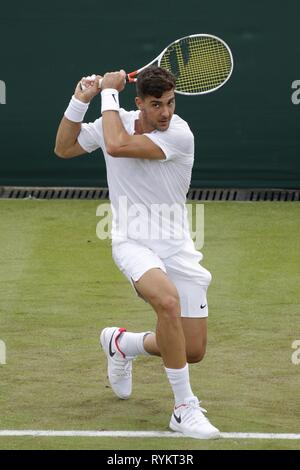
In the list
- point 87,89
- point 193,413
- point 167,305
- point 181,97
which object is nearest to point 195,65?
point 87,89

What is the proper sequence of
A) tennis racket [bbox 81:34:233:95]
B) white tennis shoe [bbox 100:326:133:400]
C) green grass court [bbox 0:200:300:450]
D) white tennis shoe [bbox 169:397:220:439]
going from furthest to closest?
tennis racket [bbox 81:34:233:95], white tennis shoe [bbox 100:326:133:400], green grass court [bbox 0:200:300:450], white tennis shoe [bbox 169:397:220:439]

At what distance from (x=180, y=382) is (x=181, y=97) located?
669 centimetres

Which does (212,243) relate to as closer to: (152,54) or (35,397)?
(152,54)

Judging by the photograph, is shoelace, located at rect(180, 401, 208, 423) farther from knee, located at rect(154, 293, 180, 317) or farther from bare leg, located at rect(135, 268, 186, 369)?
knee, located at rect(154, 293, 180, 317)

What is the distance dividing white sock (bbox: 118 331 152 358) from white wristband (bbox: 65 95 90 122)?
1.29 metres

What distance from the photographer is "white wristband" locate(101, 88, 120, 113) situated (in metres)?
Answer: 6.97

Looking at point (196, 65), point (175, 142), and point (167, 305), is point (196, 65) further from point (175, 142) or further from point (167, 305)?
point (167, 305)

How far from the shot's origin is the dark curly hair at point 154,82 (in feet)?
22.5

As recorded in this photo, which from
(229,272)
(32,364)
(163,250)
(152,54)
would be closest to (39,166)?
(152,54)

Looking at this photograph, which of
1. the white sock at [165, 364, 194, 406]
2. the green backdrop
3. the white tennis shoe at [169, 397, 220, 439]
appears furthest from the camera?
the green backdrop

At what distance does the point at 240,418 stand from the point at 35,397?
1222mm

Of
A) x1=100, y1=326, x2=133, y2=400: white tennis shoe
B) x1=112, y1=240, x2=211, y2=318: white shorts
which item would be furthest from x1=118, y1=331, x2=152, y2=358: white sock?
x1=112, y1=240, x2=211, y2=318: white shorts

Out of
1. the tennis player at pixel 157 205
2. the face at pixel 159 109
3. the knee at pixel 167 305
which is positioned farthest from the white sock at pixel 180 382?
the face at pixel 159 109

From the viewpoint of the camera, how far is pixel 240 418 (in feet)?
22.7
